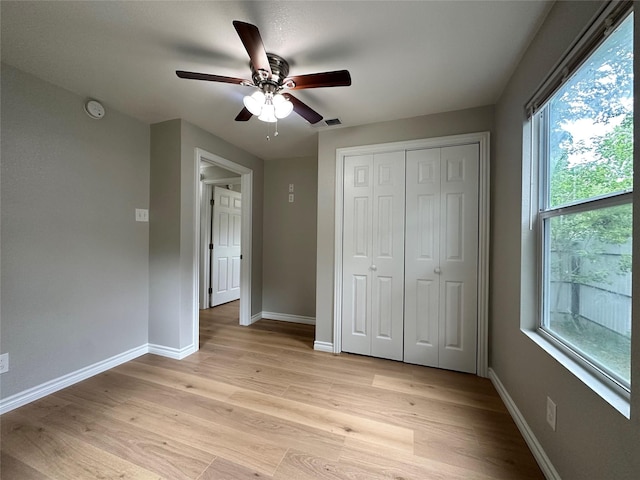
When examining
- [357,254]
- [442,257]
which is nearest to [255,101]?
[357,254]

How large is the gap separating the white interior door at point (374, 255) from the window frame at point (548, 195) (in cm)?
100

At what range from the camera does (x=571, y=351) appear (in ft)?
3.86

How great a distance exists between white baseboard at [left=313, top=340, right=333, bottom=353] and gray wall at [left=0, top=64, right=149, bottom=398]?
1748 mm

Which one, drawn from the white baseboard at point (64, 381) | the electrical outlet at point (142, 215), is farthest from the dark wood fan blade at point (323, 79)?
the white baseboard at point (64, 381)

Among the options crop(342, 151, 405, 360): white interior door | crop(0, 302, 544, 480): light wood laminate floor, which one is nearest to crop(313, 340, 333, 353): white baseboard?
crop(342, 151, 405, 360): white interior door

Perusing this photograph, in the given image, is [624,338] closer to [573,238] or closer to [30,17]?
[573,238]

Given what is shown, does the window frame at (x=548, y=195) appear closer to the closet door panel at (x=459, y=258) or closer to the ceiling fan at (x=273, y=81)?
the closet door panel at (x=459, y=258)

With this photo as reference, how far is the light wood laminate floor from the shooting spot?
125 centimetres

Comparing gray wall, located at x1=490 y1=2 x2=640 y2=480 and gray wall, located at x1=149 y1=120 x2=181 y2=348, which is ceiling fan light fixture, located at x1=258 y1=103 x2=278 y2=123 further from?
gray wall, located at x1=490 y1=2 x2=640 y2=480

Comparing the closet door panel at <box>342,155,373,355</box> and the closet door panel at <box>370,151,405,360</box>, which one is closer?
the closet door panel at <box>370,151,405,360</box>

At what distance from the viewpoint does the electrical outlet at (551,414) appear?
1.18 meters

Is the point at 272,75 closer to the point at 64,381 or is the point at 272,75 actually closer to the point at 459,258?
the point at 459,258

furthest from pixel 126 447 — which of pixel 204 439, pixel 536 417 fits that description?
pixel 536 417

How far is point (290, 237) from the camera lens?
3615mm
